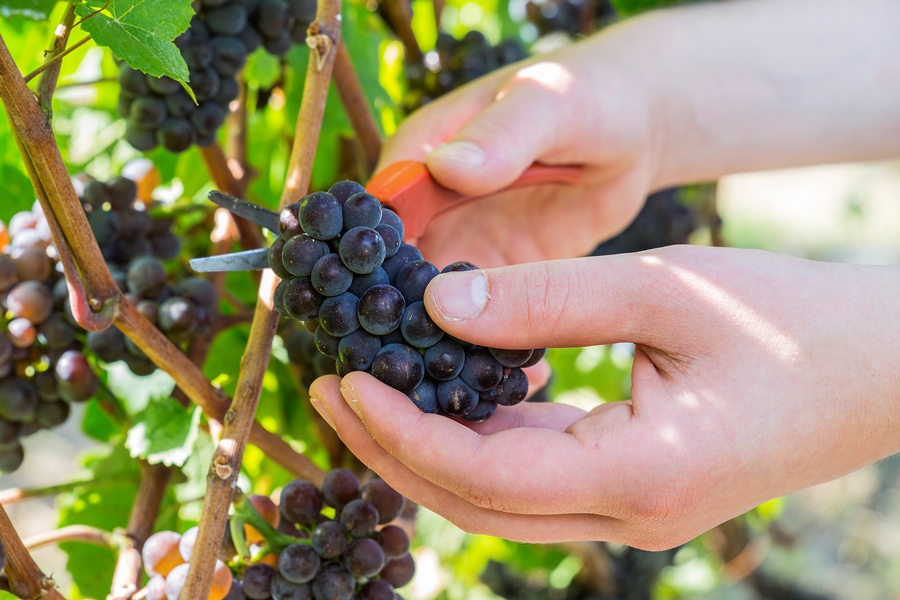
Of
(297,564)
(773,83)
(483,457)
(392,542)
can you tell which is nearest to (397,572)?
(392,542)

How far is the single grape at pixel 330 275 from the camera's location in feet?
2.05

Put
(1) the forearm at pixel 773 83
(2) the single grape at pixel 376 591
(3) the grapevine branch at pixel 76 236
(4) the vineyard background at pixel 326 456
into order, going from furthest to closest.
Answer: (1) the forearm at pixel 773 83
(4) the vineyard background at pixel 326 456
(2) the single grape at pixel 376 591
(3) the grapevine branch at pixel 76 236

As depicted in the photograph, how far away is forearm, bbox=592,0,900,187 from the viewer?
4.45 feet

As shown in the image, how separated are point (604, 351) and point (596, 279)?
124cm

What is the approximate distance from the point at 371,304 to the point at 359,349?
44mm

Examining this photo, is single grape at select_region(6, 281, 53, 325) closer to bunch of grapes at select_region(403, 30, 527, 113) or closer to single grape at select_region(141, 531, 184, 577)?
single grape at select_region(141, 531, 184, 577)

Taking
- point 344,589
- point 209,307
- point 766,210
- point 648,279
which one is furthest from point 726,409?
point 766,210

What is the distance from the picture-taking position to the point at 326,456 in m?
1.23

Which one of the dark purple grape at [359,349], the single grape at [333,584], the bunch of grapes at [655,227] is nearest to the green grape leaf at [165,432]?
the single grape at [333,584]

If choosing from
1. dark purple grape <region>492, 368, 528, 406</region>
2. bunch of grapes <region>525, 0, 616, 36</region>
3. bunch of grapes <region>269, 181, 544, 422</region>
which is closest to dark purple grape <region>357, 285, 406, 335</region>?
bunch of grapes <region>269, 181, 544, 422</region>

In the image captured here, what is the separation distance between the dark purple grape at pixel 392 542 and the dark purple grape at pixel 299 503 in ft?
0.25

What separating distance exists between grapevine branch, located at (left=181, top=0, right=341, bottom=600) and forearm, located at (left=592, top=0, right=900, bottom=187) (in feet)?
2.35

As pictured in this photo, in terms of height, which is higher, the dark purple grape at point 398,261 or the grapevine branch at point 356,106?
the dark purple grape at point 398,261

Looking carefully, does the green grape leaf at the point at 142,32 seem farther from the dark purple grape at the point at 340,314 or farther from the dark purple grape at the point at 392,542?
the dark purple grape at the point at 392,542
